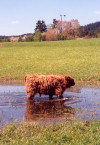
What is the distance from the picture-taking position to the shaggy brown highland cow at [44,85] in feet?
54.2

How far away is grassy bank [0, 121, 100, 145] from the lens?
9336 millimetres

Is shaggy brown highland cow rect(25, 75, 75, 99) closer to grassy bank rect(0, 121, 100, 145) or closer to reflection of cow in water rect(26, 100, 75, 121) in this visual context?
reflection of cow in water rect(26, 100, 75, 121)

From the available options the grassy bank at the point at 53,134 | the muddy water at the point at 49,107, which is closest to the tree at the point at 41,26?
the muddy water at the point at 49,107

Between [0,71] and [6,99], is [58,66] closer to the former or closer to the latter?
[0,71]

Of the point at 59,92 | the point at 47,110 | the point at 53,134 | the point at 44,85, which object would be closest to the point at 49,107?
the point at 47,110

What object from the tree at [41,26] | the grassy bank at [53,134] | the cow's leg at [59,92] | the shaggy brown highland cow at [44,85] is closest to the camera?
the grassy bank at [53,134]

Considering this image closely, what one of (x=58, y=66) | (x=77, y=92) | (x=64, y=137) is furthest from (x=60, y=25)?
(x=64, y=137)

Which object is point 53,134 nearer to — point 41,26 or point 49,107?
point 49,107

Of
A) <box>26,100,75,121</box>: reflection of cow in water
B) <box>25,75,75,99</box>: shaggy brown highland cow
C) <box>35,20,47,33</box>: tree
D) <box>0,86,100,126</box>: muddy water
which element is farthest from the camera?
<box>35,20,47,33</box>: tree

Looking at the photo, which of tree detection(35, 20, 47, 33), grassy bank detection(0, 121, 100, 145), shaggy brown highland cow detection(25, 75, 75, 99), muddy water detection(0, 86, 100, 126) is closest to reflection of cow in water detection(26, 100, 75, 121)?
muddy water detection(0, 86, 100, 126)

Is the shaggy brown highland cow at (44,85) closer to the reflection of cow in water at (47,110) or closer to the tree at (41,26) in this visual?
the reflection of cow in water at (47,110)

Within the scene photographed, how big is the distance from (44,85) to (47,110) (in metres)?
2.64

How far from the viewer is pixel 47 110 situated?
1405cm

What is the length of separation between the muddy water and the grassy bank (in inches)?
42.0
